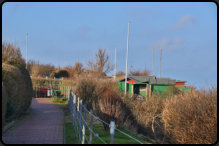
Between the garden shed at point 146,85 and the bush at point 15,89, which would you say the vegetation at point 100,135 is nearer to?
the bush at point 15,89

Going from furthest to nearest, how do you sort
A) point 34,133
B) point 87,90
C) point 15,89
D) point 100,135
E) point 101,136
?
point 87,90 < point 15,89 < point 34,133 < point 100,135 < point 101,136

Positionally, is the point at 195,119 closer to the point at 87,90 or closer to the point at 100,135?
the point at 100,135

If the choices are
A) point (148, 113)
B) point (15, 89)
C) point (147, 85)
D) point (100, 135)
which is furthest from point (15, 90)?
point (147, 85)

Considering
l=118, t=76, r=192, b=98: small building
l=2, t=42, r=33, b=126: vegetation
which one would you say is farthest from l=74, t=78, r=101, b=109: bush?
l=118, t=76, r=192, b=98: small building

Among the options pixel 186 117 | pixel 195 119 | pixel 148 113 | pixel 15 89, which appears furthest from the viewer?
pixel 148 113

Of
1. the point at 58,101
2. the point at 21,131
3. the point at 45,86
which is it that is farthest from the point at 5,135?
the point at 45,86

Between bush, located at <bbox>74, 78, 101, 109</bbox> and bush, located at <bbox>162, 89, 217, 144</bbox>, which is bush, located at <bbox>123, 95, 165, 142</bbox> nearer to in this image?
bush, located at <bbox>74, 78, 101, 109</bbox>

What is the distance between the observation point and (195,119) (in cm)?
715

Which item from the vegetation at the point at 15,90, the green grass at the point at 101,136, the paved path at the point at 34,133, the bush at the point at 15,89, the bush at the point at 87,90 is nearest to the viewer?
the green grass at the point at 101,136

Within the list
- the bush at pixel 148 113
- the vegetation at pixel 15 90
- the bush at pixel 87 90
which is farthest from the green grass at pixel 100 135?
the bush at pixel 87 90

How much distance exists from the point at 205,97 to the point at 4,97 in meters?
6.24

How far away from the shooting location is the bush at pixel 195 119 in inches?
266

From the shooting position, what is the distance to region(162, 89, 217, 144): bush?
6.75 m

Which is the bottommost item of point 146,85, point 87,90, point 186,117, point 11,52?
point 186,117
